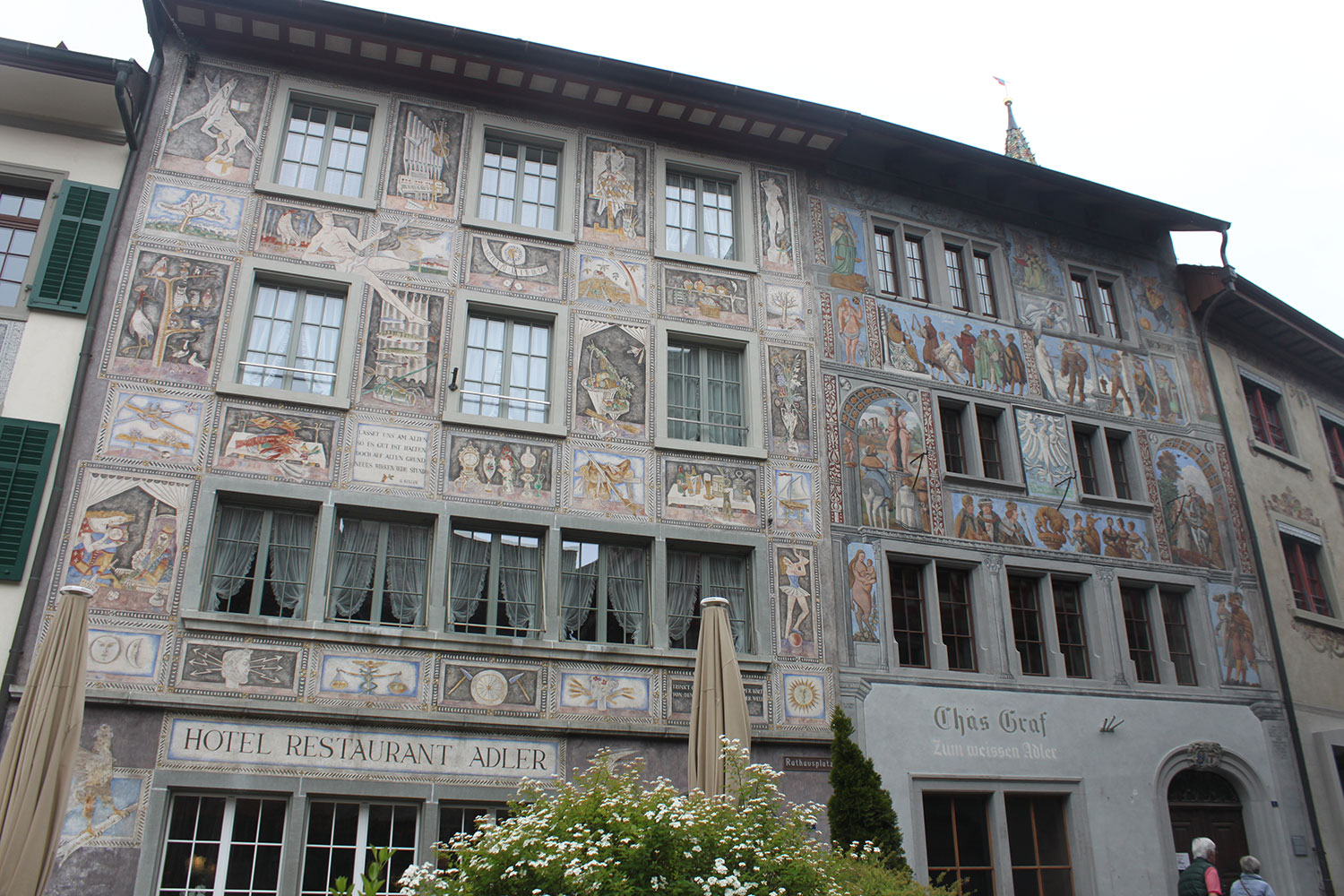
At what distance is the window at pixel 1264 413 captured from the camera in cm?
1978

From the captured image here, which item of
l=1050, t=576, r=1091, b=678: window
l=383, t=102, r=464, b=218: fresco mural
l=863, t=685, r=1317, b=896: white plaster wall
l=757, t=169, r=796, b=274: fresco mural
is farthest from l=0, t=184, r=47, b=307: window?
l=1050, t=576, r=1091, b=678: window

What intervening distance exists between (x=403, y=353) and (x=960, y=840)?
30.0 feet

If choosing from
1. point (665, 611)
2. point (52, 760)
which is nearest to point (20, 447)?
point (52, 760)

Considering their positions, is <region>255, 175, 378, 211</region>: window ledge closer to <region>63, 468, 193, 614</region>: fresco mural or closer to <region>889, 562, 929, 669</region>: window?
<region>63, 468, 193, 614</region>: fresco mural

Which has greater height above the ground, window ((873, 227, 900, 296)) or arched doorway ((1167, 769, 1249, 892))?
window ((873, 227, 900, 296))

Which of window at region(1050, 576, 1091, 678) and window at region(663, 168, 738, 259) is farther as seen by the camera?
window at region(663, 168, 738, 259)

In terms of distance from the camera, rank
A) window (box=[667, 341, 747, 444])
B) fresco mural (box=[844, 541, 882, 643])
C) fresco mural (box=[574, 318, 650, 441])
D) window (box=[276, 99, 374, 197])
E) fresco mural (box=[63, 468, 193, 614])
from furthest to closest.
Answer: window (box=[667, 341, 747, 444]), window (box=[276, 99, 374, 197]), fresco mural (box=[844, 541, 882, 643]), fresco mural (box=[574, 318, 650, 441]), fresco mural (box=[63, 468, 193, 614])

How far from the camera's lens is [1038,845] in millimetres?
14359

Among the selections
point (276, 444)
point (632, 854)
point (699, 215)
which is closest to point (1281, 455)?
point (699, 215)

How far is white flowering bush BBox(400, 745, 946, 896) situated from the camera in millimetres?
7476

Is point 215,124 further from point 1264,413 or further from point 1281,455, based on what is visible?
point 1264,413

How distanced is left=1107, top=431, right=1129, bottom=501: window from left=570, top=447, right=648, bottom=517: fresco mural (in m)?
7.77

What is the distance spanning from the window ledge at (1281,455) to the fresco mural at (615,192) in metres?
11.2

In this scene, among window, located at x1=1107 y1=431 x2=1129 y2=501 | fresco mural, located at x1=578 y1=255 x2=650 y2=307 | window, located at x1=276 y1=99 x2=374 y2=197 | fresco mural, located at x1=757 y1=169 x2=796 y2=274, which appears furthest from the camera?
window, located at x1=1107 y1=431 x2=1129 y2=501
